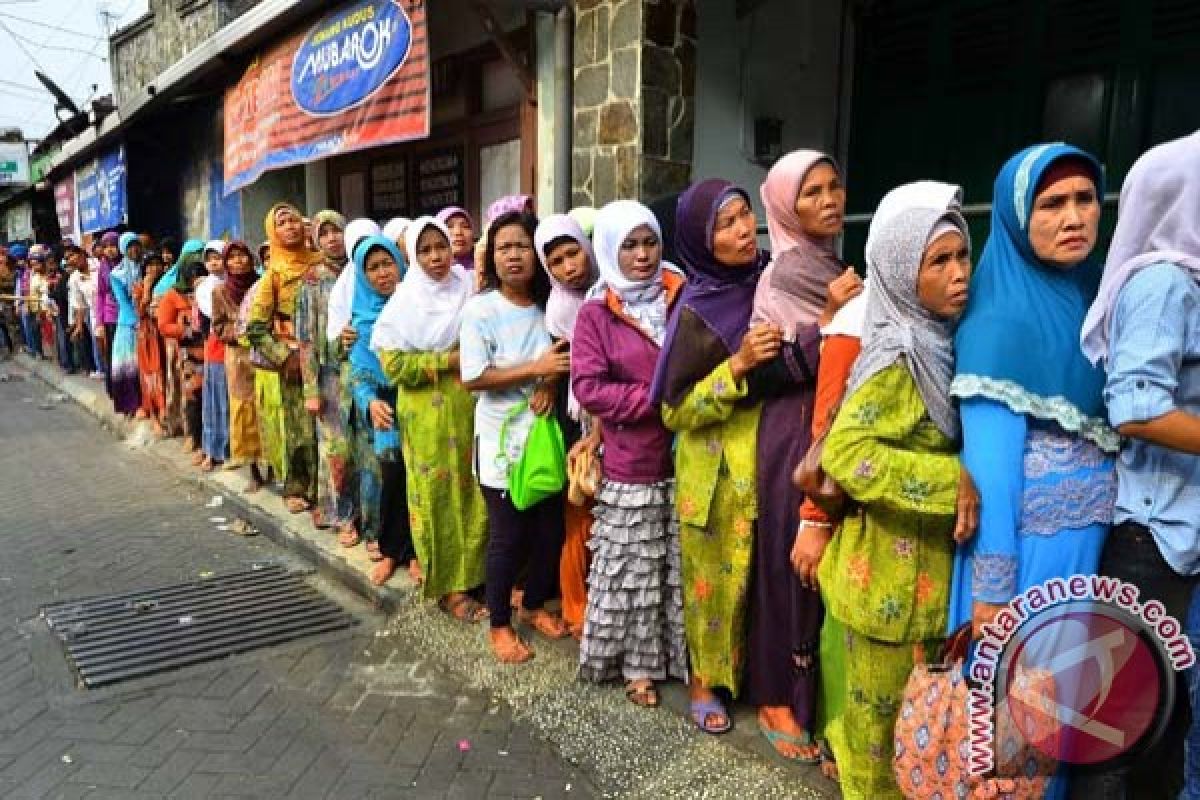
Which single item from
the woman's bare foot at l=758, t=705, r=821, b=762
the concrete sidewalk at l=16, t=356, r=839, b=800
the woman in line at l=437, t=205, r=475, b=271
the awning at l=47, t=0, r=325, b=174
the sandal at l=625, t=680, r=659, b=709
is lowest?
the concrete sidewalk at l=16, t=356, r=839, b=800

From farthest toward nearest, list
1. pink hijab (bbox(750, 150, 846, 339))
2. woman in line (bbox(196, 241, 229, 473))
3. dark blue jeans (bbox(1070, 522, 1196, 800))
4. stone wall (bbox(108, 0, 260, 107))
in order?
stone wall (bbox(108, 0, 260, 107)), woman in line (bbox(196, 241, 229, 473)), pink hijab (bbox(750, 150, 846, 339)), dark blue jeans (bbox(1070, 522, 1196, 800))

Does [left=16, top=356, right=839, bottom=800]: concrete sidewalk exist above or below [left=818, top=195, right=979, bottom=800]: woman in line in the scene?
below

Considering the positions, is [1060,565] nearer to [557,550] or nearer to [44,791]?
[557,550]

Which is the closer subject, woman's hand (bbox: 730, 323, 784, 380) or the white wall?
woman's hand (bbox: 730, 323, 784, 380)

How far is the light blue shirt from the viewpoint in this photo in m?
1.58

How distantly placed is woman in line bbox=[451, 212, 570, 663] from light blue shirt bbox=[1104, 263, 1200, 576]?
6.41ft

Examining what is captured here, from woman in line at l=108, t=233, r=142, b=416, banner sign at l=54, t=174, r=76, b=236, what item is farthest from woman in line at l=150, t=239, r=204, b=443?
banner sign at l=54, t=174, r=76, b=236

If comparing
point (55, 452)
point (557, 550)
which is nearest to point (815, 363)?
point (557, 550)

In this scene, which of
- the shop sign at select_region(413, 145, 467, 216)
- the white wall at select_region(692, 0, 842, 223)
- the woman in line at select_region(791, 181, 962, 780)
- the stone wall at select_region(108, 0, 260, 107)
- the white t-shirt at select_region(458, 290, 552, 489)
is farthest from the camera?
the stone wall at select_region(108, 0, 260, 107)

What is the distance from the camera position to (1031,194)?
1.71 metres

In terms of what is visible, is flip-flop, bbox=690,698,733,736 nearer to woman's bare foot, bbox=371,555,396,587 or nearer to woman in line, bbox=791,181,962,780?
woman in line, bbox=791,181,962,780

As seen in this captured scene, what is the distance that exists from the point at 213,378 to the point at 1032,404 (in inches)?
235

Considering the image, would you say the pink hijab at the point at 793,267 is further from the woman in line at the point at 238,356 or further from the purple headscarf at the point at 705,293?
the woman in line at the point at 238,356

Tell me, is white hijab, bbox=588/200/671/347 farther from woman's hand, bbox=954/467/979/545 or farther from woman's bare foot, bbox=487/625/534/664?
woman's bare foot, bbox=487/625/534/664
